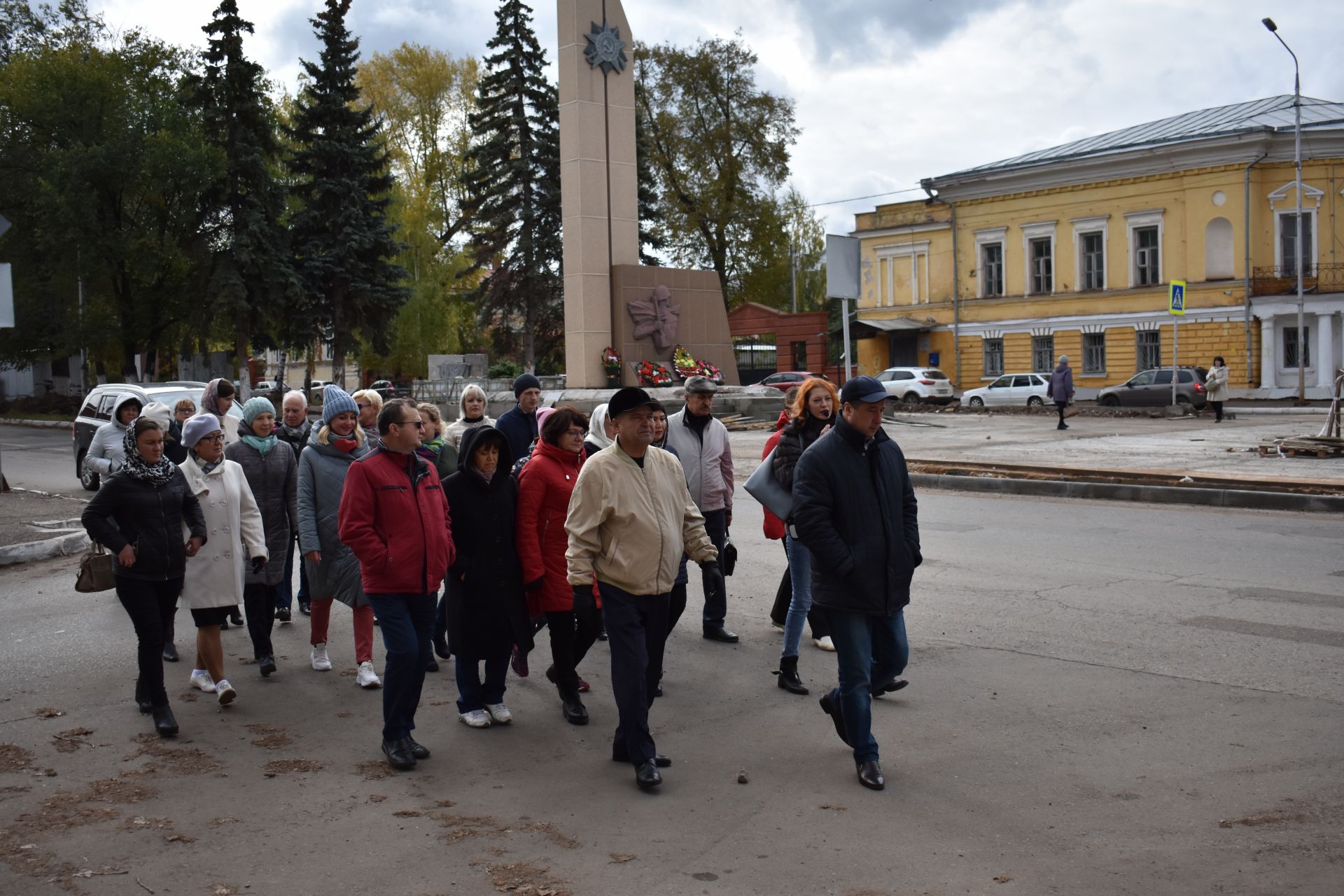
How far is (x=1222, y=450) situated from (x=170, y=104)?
3642cm

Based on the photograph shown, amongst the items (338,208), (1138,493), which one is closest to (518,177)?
(338,208)

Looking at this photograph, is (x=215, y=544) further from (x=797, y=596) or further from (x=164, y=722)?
(x=797, y=596)

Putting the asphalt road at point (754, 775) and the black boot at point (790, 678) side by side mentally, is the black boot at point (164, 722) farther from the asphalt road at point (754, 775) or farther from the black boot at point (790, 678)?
the black boot at point (790, 678)

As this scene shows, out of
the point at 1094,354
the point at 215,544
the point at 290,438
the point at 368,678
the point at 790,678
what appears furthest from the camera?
the point at 1094,354

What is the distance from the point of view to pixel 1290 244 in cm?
4247

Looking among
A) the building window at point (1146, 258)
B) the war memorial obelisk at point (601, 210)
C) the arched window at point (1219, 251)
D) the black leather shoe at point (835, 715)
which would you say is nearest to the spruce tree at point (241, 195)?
the war memorial obelisk at point (601, 210)

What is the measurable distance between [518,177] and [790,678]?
44515 millimetres

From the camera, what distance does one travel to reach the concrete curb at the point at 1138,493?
1370 cm

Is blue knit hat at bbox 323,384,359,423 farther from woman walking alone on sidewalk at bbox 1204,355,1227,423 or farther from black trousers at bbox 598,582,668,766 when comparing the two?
woman walking alone on sidewalk at bbox 1204,355,1227,423

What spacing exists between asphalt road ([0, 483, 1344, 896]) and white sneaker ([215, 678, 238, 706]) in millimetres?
113

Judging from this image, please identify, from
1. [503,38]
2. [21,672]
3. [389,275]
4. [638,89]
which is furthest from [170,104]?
[21,672]

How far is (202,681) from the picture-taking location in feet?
23.1

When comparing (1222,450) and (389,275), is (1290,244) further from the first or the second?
(389,275)

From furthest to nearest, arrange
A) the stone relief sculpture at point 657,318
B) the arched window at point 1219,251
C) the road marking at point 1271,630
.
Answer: the arched window at point 1219,251
the stone relief sculpture at point 657,318
the road marking at point 1271,630
